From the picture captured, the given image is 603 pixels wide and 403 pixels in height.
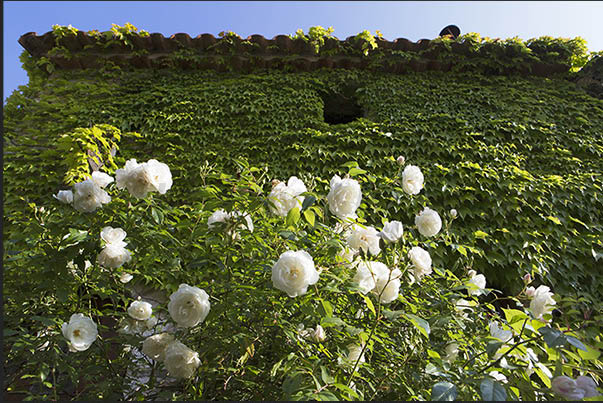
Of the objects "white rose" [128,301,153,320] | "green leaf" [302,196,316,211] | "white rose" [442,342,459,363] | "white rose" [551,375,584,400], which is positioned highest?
"green leaf" [302,196,316,211]

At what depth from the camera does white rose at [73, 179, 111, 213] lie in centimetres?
124

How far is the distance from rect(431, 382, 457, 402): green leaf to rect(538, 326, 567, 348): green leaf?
0.28 meters

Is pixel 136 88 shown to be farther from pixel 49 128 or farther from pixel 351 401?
pixel 351 401

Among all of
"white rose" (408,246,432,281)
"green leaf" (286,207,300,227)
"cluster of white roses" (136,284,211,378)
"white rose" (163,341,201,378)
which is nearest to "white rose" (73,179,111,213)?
"cluster of white roses" (136,284,211,378)

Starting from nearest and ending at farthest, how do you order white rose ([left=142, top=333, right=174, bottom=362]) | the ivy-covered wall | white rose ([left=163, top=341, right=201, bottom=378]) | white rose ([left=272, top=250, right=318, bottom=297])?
white rose ([left=272, top=250, right=318, bottom=297]), white rose ([left=163, top=341, right=201, bottom=378]), white rose ([left=142, top=333, right=174, bottom=362]), the ivy-covered wall

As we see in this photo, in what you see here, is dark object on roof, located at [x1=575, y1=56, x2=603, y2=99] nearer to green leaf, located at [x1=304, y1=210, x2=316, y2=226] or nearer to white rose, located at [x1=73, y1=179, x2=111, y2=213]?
green leaf, located at [x1=304, y1=210, x2=316, y2=226]

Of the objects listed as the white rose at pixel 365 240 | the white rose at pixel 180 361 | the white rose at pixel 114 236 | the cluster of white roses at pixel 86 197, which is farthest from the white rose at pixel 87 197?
the white rose at pixel 365 240

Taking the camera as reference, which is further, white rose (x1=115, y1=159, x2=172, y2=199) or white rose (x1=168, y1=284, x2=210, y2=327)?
white rose (x1=115, y1=159, x2=172, y2=199)

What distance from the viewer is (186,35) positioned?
13.6 ft

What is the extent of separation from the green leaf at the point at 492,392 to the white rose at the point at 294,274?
52cm

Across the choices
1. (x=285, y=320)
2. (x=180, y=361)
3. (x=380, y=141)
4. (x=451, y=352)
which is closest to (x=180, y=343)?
(x=180, y=361)

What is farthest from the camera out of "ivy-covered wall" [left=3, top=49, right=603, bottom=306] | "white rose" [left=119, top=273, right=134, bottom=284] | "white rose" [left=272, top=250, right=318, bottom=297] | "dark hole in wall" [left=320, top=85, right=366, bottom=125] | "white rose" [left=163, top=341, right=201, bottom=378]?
"dark hole in wall" [left=320, top=85, right=366, bottom=125]

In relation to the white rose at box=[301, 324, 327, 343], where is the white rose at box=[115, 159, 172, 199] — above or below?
above

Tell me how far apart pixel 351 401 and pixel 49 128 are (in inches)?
169
